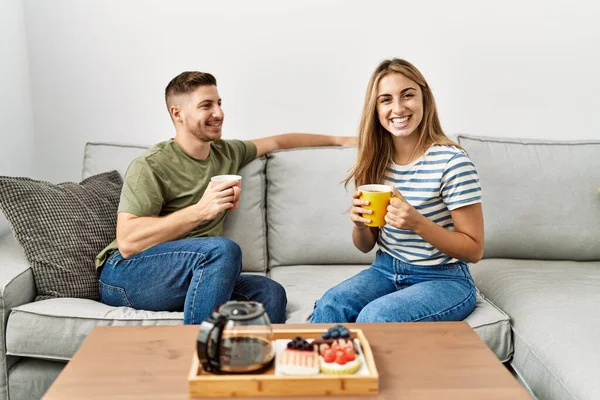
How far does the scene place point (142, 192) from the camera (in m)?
2.11

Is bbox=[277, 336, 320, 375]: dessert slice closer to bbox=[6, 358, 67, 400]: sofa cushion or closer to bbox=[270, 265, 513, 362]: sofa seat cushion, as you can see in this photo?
bbox=[270, 265, 513, 362]: sofa seat cushion

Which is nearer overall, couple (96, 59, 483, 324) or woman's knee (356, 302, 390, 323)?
woman's knee (356, 302, 390, 323)

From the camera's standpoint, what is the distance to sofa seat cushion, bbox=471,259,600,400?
1613 mm

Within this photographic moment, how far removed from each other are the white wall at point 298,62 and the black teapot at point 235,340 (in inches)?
65.2

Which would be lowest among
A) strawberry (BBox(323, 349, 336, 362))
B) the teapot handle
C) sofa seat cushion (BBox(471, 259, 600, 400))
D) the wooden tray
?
sofa seat cushion (BBox(471, 259, 600, 400))

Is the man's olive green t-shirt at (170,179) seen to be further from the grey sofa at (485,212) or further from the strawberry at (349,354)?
the strawberry at (349,354)

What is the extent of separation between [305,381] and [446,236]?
737 mm

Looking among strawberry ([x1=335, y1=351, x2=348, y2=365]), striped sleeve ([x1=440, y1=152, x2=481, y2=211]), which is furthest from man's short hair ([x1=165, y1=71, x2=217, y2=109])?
strawberry ([x1=335, y1=351, x2=348, y2=365])

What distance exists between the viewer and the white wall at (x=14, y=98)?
2.62 m

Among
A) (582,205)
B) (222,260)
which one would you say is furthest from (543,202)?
(222,260)

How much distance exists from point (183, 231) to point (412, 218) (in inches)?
29.5

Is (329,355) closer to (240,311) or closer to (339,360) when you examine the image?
(339,360)

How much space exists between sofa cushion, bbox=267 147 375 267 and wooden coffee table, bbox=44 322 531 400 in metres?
0.87

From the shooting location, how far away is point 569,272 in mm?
2354
